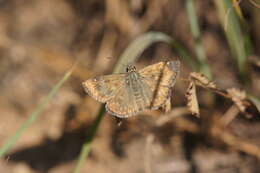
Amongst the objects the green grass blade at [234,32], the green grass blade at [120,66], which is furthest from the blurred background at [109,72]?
the green grass blade at [120,66]

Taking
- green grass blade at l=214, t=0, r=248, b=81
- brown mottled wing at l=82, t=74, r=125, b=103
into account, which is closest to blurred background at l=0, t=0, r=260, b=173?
green grass blade at l=214, t=0, r=248, b=81

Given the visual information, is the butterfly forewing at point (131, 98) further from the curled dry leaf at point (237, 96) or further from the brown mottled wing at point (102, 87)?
the curled dry leaf at point (237, 96)

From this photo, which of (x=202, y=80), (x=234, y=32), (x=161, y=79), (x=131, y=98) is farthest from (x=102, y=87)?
(x=234, y=32)

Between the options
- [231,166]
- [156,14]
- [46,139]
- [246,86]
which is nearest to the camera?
[246,86]

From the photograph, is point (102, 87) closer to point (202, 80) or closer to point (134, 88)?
point (134, 88)

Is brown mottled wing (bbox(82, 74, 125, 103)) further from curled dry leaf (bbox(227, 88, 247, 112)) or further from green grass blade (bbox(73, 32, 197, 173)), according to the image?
curled dry leaf (bbox(227, 88, 247, 112))

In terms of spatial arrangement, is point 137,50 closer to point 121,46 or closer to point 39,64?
point 121,46

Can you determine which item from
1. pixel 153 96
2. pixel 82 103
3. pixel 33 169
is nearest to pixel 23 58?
pixel 82 103
